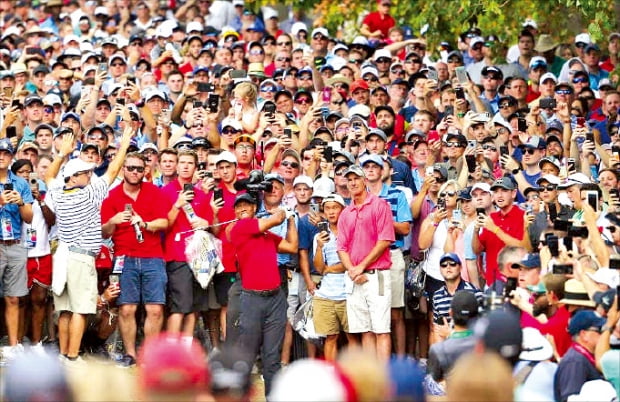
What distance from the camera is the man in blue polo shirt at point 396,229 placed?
1647 centimetres

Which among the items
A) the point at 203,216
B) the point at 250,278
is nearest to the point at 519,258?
the point at 250,278

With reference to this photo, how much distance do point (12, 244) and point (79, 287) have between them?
3.46ft

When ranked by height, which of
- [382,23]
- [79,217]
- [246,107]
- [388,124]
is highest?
[382,23]

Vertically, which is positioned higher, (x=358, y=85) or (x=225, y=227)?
(x=358, y=85)

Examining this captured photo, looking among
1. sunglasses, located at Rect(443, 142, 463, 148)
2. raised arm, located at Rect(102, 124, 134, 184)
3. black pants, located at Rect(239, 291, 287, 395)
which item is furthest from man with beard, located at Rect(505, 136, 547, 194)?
raised arm, located at Rect(102, 124, 134, 184)

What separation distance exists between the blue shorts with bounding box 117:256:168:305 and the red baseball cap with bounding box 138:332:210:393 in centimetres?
787

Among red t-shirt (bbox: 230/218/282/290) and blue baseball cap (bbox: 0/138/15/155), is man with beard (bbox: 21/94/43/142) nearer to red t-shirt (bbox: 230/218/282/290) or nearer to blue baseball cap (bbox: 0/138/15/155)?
blue baseball cap (bbox: 0/138/15/155)

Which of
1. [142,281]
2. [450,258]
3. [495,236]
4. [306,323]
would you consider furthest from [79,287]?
[495,236]

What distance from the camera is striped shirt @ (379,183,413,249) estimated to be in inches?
654

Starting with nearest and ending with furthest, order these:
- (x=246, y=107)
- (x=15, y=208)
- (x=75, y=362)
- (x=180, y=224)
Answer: (x=75, y=362), (x=180, y=224), (x=15, y=208), (x=246, y=107)

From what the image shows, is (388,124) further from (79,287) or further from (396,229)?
(79,287)

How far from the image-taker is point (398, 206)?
54.6ft

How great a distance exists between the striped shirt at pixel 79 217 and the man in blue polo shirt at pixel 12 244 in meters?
0.63

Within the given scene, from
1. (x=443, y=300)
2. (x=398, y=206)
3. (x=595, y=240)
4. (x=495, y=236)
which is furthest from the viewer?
(x=398, y=206)
